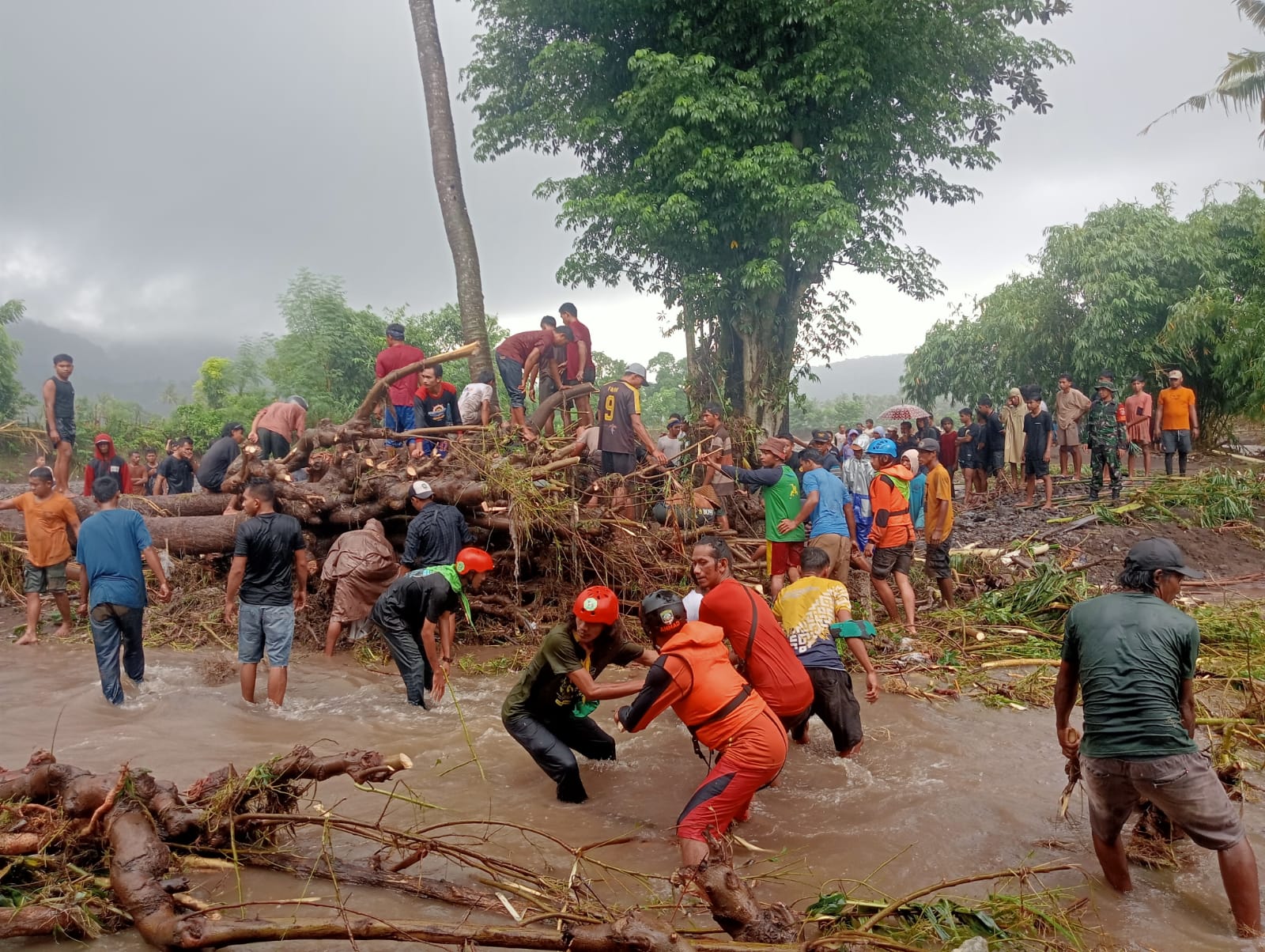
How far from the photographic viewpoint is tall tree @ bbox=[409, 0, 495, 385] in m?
13.0

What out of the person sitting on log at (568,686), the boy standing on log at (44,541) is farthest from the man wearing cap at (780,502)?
the boy standing on log at (44,541)

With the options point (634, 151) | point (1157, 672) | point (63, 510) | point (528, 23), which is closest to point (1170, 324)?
point (634, 151)

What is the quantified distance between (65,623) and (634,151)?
12.5 metres

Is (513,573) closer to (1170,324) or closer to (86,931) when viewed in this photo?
(86,931)

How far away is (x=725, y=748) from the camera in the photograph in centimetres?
376

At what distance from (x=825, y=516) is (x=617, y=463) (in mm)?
2270

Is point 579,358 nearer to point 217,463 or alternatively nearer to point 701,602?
point 217,463

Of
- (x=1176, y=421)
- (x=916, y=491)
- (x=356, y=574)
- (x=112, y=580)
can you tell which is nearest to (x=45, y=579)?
(x=112, y=580)

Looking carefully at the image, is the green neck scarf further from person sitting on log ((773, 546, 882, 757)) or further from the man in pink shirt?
the man in pink shirt

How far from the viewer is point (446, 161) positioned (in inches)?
514

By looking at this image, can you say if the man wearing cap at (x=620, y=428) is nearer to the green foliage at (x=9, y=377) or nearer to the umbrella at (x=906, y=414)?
the umbrella at (x=906, y=414)

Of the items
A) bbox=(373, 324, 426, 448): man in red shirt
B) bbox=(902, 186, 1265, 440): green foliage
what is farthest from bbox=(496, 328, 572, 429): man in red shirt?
bbox=(902, 186, 1265, 440): green foliage

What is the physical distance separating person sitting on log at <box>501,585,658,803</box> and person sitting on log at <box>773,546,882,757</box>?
3.09 ft

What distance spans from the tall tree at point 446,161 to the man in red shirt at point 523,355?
293 cm
